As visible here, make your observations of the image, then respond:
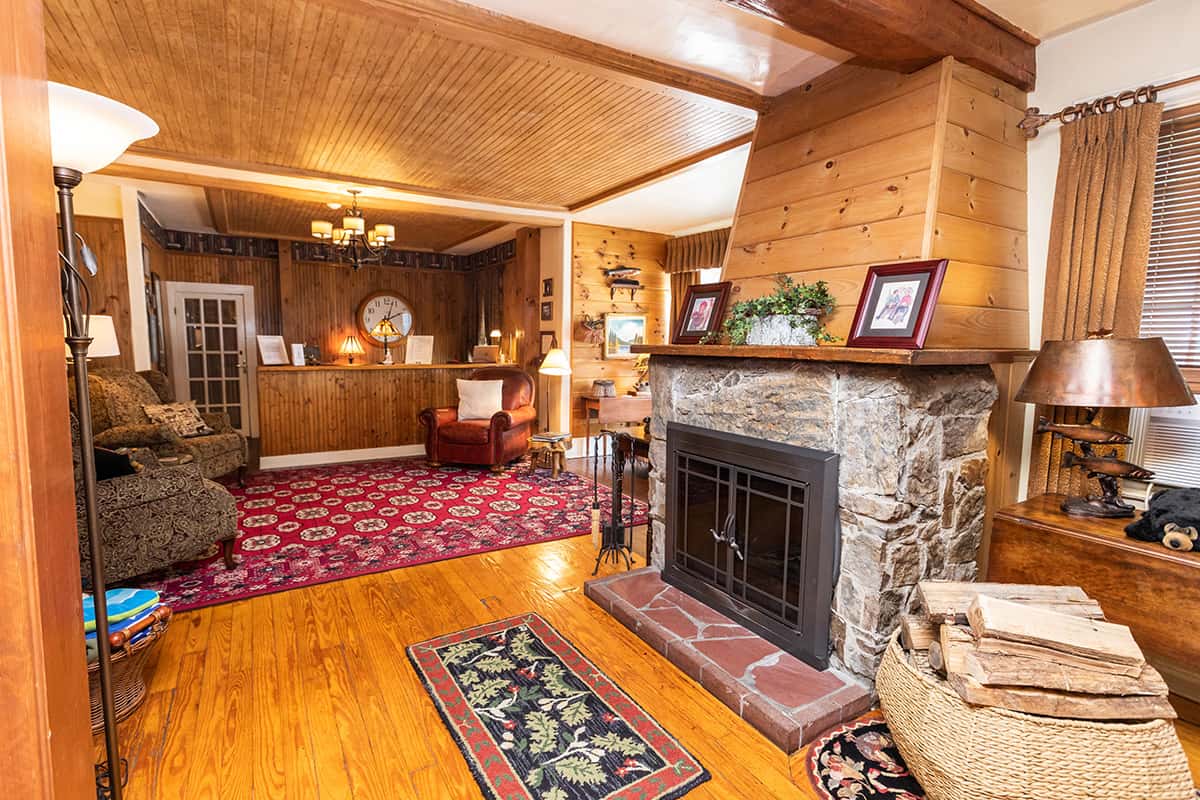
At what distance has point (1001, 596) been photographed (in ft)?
6.00

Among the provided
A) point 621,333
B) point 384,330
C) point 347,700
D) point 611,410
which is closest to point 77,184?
point 347,700

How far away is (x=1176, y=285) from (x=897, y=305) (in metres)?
0.97

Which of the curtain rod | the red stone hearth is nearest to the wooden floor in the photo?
the red stone hearth

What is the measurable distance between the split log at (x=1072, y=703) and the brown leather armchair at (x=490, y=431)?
451cm

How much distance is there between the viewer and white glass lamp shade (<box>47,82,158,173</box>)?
3.77 feet

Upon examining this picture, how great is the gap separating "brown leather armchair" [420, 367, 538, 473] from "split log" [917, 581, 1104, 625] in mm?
4195

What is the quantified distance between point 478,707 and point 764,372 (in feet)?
5.52

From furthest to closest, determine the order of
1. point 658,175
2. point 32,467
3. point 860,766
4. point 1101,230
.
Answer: point 658,175
point 1101,230
point 860,766
point 32,467

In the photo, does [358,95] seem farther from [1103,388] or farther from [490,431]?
[1103,388]

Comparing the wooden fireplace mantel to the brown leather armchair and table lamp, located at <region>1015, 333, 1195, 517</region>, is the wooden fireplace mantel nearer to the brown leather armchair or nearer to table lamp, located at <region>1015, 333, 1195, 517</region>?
table lamp, located at <region>1015, 333, 1195, 517</region>

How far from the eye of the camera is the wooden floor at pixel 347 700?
1715mm

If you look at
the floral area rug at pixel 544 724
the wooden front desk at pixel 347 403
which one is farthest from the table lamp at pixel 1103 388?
the wooden front desk at pixel 347 403

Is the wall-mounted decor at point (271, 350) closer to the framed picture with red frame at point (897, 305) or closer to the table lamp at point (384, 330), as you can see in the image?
the table lamp at point (384, 330)

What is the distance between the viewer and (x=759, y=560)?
8.02 ft
